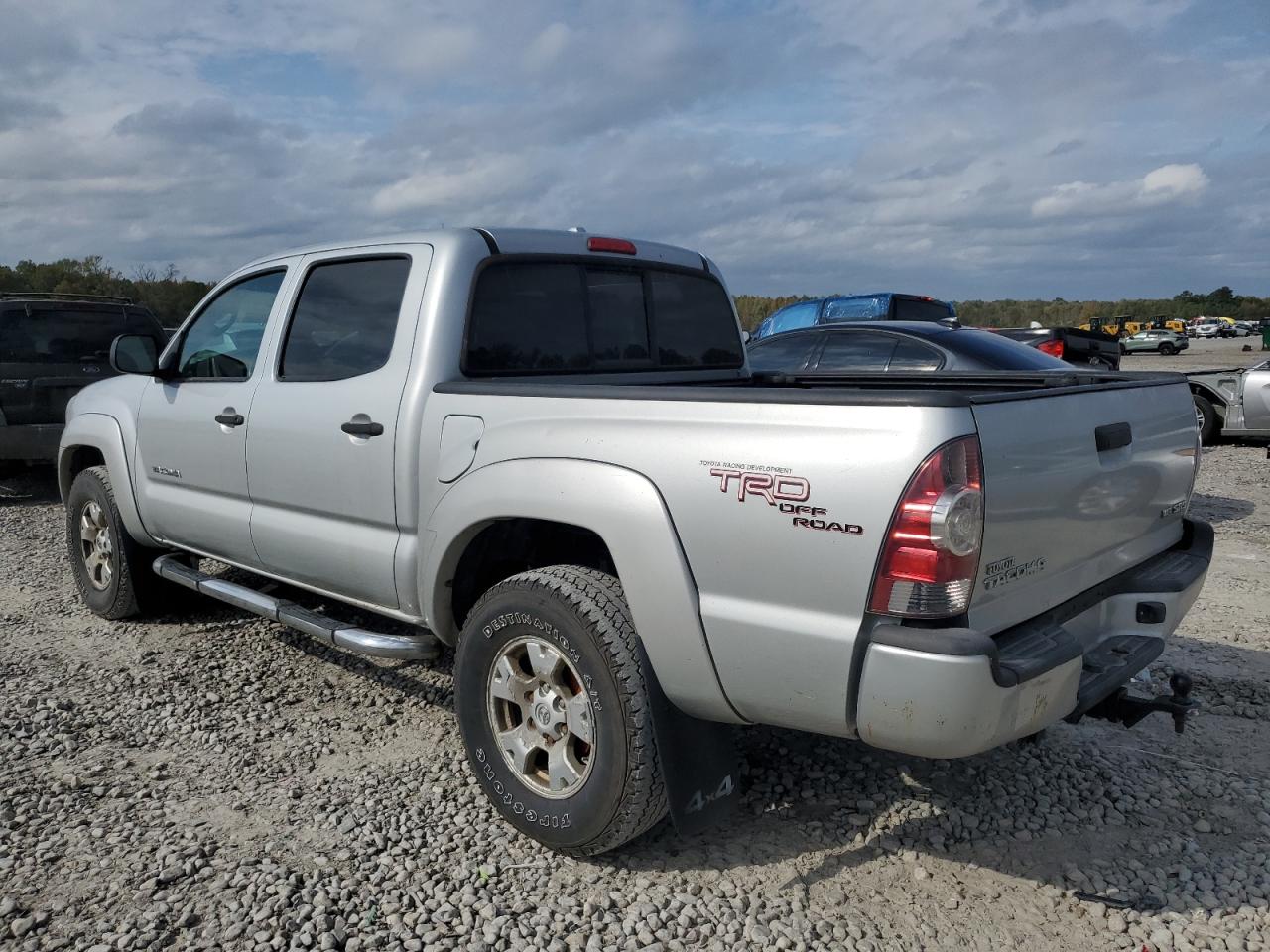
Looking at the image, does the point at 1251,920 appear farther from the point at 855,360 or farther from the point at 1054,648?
the point at 855,360

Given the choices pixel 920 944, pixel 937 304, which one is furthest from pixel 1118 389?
pixel 937 304

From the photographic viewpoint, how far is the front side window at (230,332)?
14.7 ft

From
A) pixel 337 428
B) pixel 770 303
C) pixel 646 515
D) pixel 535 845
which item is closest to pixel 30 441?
pixel 337 428

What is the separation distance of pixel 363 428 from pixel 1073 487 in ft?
7.73

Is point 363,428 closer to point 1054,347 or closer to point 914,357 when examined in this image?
point 914,357

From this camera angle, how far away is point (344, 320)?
400 cm

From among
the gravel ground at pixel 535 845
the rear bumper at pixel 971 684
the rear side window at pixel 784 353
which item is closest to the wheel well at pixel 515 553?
the gravel ground at pixel 535 845

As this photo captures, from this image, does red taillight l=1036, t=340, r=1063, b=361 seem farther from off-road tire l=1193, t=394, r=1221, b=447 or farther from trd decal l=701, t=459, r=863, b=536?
trd decal l=701, t=459, r=863, b=536

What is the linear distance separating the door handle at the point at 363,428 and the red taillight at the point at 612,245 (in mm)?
1144

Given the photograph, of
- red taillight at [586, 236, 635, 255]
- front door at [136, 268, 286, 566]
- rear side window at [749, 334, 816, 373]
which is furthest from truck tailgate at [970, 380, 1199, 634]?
rear side window at [749, 334, 816, 373]

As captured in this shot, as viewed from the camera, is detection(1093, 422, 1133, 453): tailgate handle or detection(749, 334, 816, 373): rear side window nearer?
detection(1093, 422, 1133, 453): tailgate handle

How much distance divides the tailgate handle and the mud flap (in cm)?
137

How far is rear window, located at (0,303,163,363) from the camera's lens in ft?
31.3

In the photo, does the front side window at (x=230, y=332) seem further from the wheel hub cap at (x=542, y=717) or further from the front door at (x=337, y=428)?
the wheel hub cap at (x=542, y=717)
